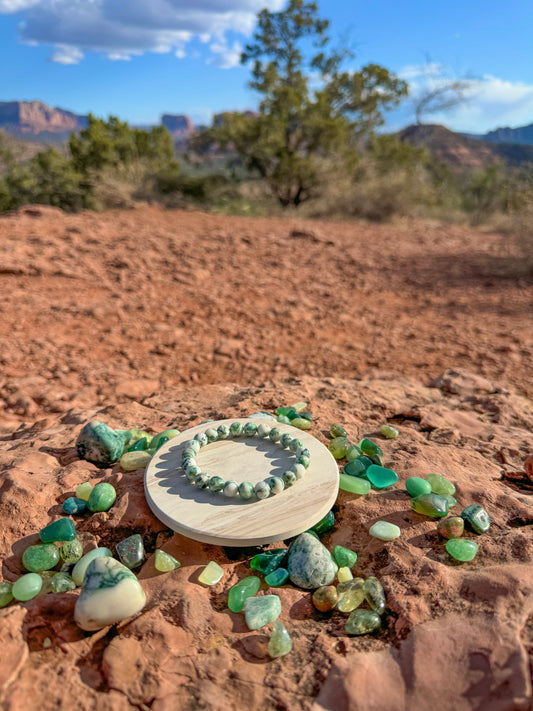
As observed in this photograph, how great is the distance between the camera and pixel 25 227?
19.0ft

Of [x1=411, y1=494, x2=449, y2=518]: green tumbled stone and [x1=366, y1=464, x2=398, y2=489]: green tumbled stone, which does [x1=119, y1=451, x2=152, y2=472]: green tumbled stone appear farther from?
[x1=411, y1=494, x2=449, y2=518]: green tumbled stone

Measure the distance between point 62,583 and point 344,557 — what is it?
0.89 m

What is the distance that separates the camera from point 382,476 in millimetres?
1806

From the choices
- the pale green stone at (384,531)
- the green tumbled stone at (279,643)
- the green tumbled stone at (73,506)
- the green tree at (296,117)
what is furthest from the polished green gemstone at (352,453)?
the green tree at (296,117)

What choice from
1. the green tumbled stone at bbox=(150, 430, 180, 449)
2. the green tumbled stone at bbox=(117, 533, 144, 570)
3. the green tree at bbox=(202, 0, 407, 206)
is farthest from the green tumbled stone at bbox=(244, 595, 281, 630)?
the green tree at bbox=(202, 0, 407, 206)

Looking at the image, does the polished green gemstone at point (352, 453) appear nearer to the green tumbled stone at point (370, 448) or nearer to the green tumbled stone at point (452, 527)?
the green tumbled stone at point (370, 448)

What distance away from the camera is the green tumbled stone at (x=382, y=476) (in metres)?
1.80

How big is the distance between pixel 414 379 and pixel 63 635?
2.66 m

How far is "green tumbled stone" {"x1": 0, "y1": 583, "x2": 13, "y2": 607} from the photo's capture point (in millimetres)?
1354

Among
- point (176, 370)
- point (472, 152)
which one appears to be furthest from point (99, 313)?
point (472, 152)

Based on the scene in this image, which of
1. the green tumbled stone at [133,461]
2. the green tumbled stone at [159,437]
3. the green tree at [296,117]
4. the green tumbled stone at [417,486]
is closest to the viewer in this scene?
the green tumbled stone at [417,486]

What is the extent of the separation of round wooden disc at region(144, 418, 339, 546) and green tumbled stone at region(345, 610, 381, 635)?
1.02ft

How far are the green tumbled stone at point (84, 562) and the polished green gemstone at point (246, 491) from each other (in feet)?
1.56

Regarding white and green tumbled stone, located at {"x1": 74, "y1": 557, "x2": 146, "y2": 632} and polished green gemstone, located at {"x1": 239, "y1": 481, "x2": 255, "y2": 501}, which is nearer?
white and green tumbled stone, located at {"x1": 74, "y1": 557, "x2": 146, "y2": 632}
